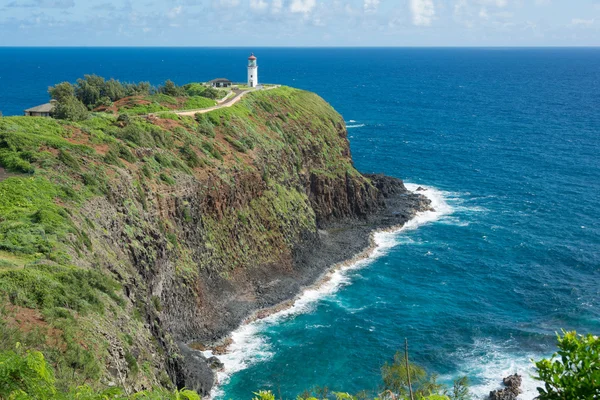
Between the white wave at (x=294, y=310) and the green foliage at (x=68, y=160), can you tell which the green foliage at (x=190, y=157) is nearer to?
the green foliage at (x=68, y=160)

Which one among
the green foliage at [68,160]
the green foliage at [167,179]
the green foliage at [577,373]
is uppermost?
the green foliage at [68,160]

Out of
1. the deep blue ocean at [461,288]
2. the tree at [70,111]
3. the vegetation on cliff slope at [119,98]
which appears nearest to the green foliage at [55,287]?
the deep blue ocean at [461,288]

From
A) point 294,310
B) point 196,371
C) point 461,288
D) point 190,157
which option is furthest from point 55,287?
point 461,288

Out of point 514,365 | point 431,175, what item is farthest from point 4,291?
point 431,175

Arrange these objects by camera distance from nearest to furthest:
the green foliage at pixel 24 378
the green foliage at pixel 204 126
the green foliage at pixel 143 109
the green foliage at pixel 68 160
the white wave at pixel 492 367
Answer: the green foliage at pixel 24 378, the white wave at pixel 492 367, the green foliage at pixel 68 160, the green foliage at pixel 204 126, the green foliage at pixel 143 109

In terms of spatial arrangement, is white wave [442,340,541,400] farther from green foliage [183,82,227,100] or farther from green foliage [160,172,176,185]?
green foliage [183,82,227,100]

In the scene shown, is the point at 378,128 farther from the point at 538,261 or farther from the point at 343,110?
the point at 538,261

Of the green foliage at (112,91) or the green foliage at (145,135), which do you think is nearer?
the green foliage at (145,135)
